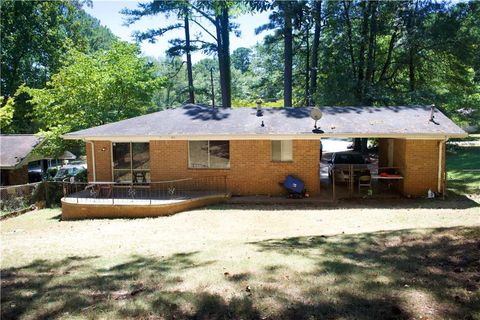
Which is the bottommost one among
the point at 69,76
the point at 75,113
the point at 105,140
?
the point at 105,140

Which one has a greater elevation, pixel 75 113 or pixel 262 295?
pixel 75 113

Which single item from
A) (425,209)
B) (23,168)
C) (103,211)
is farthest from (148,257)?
(23,168)

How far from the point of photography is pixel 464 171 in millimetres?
23047

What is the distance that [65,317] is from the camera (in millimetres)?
4672

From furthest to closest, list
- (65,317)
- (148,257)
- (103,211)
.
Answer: (103,211) < (148,257) < (65,317)

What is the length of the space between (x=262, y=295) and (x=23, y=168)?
2318 centimetres

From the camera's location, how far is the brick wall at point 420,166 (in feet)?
51.3

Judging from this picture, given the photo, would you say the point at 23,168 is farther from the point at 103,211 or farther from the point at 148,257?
the point at 148,257

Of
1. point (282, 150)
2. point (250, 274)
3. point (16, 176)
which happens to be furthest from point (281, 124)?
point (16, 176)

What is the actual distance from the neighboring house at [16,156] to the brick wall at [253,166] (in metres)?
10.1

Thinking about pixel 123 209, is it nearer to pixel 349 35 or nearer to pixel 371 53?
pixel 349 35

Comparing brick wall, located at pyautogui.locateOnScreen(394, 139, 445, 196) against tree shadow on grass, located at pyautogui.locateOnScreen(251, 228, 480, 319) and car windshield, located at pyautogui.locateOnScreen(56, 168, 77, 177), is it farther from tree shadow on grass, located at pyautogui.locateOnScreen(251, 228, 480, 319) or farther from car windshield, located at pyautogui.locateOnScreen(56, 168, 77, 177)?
car windshield, located at pyautogui.locateOnScreen(56, 168, 77, 177)

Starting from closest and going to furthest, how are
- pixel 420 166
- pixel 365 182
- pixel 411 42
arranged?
pixel 420 166
pixel 365 182
pixel 411 42

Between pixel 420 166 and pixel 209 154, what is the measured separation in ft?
27.4
